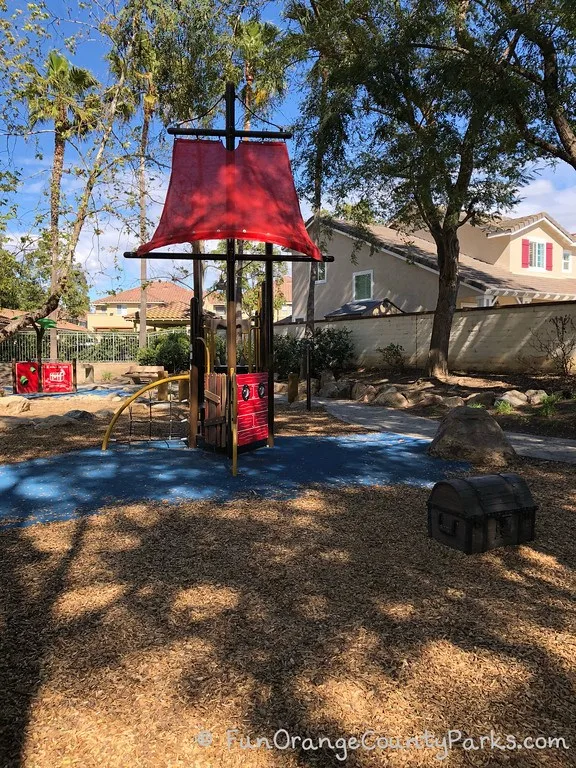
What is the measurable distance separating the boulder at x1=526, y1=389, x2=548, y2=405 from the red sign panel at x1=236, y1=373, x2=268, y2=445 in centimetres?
624

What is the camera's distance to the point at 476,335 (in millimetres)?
16734

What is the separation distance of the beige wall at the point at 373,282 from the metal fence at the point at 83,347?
8.32m

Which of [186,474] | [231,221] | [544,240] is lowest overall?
[186,474]

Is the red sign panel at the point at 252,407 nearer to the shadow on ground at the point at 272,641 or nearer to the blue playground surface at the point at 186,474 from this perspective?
the blue playground surface at the point at 186,474

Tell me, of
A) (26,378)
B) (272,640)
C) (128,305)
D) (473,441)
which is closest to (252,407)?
(473,441)

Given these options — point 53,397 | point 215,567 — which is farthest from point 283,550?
point 53,397

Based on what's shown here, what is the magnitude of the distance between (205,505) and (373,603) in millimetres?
2359

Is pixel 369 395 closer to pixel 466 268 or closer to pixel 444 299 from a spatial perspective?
pixel 444 299

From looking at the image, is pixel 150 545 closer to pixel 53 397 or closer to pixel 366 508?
pixel 366 508

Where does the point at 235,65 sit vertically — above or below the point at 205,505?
above

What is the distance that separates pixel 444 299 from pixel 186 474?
11.0 metres

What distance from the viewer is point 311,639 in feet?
9.11

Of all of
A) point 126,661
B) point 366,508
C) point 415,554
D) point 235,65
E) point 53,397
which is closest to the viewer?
point 126,661

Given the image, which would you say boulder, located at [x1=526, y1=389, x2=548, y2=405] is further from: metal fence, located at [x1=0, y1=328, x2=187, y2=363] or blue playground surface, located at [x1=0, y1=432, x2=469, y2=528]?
metal fence, located at [x1=0, y1=328, x2=187, y2=363]
